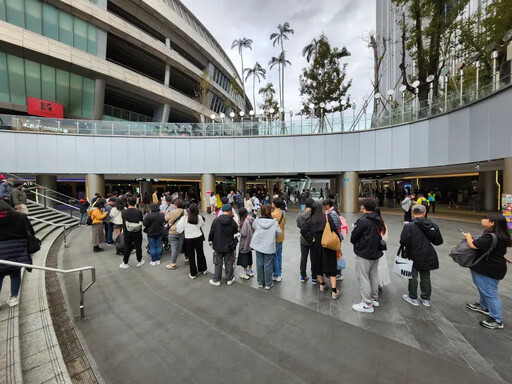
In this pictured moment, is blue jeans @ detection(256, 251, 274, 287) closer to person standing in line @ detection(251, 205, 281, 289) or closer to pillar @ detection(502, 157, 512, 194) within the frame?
person standing in line @ detection(251, 205, 281, 289)

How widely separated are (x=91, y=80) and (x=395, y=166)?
1171 inches

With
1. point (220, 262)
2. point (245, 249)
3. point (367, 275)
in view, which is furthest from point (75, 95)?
point (367, 275)

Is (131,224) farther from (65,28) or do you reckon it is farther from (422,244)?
(65,28)

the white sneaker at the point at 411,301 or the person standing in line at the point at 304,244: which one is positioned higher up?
the person standing in line at the point at 304,244

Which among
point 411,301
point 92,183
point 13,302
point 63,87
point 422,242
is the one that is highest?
point 63,87

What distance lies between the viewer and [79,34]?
20.8 m

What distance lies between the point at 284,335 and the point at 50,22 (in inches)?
1234

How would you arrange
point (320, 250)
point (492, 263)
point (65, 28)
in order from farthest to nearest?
point (65, 28), point (320, 250), point (492, 263)

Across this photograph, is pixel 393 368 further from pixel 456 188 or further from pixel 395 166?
pixel 456 188

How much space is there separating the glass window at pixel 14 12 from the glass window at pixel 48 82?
3.47 metres

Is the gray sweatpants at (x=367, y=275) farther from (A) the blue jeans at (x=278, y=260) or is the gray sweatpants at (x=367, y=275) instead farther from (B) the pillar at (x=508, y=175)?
(B) the pillar at (x=508, y=175)

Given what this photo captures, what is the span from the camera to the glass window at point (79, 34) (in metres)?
20.7

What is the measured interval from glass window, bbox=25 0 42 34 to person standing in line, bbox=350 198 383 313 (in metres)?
30.6

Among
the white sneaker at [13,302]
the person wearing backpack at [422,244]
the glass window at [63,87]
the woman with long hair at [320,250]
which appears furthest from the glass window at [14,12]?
the person wearing backpack at [422,244]
